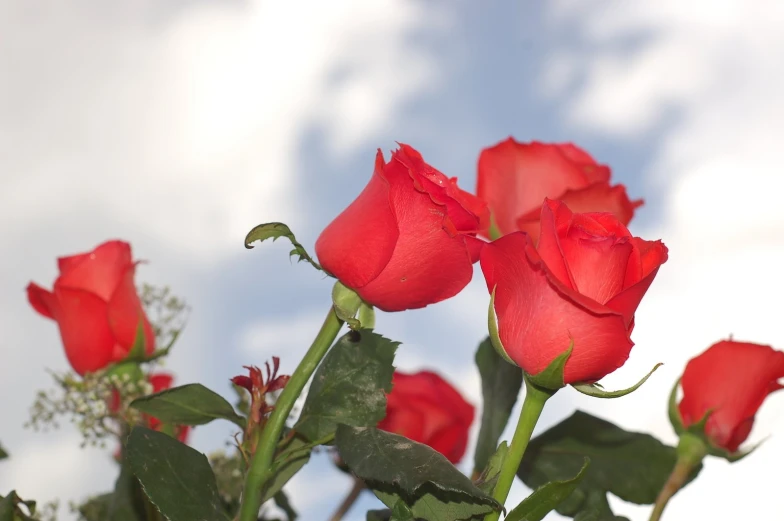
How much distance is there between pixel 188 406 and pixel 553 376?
1.30ft

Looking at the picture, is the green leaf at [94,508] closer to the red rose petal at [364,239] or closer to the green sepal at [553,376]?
the red rose petal at [364,239]

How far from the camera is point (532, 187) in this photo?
3.82 ft

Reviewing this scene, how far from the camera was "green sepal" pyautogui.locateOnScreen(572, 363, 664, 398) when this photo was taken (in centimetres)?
70

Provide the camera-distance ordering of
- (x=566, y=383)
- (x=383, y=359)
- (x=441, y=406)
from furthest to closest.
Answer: (x=441, y=406) → (x=383, y=359) → (x=566, y=383)

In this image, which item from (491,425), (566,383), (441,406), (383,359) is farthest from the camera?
(441,406)

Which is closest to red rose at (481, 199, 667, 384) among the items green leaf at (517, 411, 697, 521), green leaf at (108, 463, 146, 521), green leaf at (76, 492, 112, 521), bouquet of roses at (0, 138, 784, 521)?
bouquet of roses at (0, 138, 784, 521)

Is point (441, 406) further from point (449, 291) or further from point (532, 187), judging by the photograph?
point (449, 291)

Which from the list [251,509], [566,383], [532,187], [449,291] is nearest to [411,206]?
[449,291]

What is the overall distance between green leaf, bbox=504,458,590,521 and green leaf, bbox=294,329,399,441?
171 mm

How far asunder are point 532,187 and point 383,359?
43 cm

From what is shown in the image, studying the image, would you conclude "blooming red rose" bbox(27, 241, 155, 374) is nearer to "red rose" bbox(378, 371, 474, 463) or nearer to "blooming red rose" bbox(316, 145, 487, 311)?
"red rose" bbox(378, 371, 474, 463)

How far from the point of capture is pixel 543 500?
0.74m

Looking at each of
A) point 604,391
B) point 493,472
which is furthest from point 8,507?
point 604,391

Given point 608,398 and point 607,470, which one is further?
point 607,470
